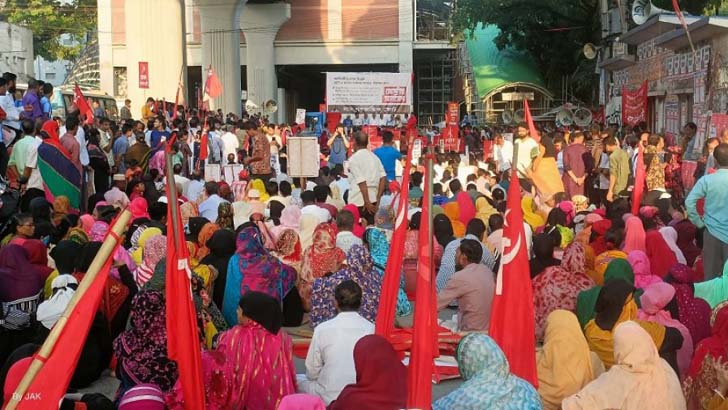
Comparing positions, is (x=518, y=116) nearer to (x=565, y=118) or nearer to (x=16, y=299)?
(x=565, y=118)

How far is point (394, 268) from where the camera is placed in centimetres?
569

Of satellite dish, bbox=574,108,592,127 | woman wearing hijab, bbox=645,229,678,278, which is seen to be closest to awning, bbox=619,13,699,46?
satellite dish, bbox=574,108,592,127

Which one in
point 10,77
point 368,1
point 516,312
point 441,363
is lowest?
point 441,363

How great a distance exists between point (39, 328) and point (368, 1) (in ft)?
143

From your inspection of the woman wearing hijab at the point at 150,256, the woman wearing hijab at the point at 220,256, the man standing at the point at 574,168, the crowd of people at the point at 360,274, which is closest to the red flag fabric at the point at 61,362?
the crowd of people at the point at 360,274

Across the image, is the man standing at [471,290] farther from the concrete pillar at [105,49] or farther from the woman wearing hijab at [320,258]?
the concrete pillar at [105,49]

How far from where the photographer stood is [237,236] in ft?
26.5

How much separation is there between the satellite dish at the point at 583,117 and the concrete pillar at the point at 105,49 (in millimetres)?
21814

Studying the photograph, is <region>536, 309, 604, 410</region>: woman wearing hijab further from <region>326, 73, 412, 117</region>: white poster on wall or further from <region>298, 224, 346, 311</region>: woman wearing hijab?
<region>326, 73, 412, 117</region>: white poster on wall

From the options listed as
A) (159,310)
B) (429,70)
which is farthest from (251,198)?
(429,70)

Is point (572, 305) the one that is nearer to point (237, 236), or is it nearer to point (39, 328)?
point (237, 236)

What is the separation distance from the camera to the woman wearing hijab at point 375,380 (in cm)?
469

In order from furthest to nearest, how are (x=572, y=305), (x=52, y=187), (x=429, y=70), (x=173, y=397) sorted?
(x=429, y=70) < (x=52, y=187) < (x=572, y=305) < (x=173, y=397)

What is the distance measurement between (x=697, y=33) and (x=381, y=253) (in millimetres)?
9943
